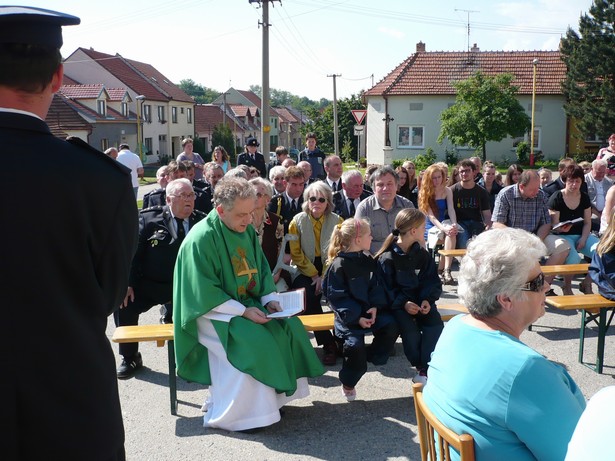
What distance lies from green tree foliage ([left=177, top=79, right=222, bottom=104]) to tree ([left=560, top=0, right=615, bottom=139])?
4712 inches

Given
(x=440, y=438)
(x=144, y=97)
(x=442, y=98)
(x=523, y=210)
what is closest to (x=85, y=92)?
(x=144, y=97)

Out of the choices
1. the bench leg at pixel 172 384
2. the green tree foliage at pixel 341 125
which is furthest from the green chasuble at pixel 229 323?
the green tree foliage at pixel 341 125

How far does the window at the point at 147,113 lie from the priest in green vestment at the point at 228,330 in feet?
170

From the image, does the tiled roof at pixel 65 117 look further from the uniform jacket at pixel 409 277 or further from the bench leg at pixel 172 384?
the uniform jacket at pixel 409 277

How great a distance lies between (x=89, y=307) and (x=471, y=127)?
3481 cm

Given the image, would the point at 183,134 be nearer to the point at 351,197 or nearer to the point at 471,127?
the point at 471,127

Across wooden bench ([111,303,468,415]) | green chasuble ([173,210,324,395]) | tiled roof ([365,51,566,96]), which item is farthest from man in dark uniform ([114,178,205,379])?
tiled roof ([365,51,566,96])

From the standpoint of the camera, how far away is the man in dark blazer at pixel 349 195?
27.0 ft

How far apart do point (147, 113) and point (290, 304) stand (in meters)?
52.9

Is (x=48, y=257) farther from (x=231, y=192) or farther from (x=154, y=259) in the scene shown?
(x=154, y=259)

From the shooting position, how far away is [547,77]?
39875 millimetres

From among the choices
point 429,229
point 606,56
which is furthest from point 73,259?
point 606,56

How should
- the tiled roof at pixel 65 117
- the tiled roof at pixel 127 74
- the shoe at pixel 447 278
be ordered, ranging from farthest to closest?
1. the tiled roof at pixel 127 74
2. the tiled roof at pixel 65 117
3. the shoe at pixel 447 278

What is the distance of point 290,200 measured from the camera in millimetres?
7773
